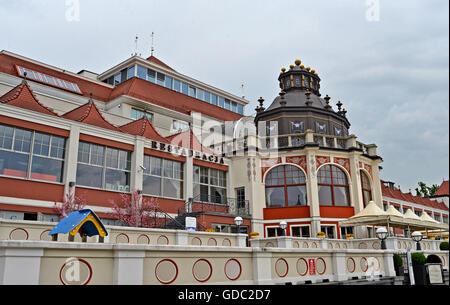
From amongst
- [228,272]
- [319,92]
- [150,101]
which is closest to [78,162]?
[150,101]

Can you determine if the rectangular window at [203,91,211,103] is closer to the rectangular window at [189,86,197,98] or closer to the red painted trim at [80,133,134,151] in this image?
the rectangular window at [189,86,197,98]

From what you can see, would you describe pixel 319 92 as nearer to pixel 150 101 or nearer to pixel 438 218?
pixel 150 101

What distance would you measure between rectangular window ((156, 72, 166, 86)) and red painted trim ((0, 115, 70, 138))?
53.1 ft

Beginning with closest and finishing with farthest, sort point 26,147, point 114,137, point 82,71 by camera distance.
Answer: point 26,147 → point 114,137 → point 82,71

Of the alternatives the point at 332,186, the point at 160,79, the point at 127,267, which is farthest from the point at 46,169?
the point at 332,186

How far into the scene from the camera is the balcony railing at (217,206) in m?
26.8

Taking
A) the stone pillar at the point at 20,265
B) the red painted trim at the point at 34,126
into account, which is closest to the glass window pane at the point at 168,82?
the red painted trim at the point at 34,126

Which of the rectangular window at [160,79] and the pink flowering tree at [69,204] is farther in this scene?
the rectangular window at [160,79]

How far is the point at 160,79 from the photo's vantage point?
37.2 m

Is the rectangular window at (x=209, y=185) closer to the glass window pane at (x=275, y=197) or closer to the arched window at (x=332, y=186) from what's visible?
A: the glass window pane at (x=275, y=197)

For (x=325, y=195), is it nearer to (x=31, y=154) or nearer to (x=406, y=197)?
(x=31, y=154)

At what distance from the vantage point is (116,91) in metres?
34.5

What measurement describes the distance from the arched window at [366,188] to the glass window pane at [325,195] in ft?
11.9
